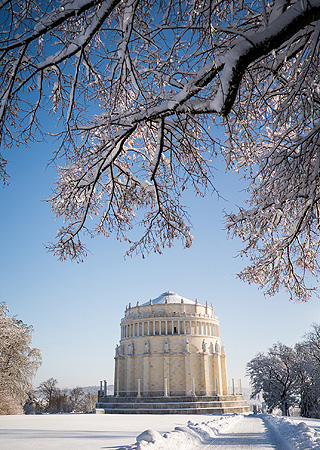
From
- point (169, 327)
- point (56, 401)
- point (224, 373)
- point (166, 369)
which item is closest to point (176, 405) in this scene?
point (166, 369)

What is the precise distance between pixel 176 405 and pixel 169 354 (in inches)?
496

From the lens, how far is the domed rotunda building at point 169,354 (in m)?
54.0

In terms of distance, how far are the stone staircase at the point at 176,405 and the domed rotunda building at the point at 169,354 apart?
1.05m

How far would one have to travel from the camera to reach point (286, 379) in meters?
45.2

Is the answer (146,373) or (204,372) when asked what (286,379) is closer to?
(204,372)

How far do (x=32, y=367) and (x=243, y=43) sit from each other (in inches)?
1138

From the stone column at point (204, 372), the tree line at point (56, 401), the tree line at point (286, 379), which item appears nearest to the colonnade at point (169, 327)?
the stone column at point (204, 372)

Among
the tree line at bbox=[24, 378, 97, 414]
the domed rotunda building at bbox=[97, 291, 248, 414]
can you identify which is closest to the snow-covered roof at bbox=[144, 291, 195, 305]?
the domed rotunda building at bbox=[97, 291, 248, 414]

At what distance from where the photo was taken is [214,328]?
2405 inches

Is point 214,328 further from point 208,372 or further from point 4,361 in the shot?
point 4,361

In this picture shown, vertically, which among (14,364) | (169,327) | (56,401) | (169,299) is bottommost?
(56,401)

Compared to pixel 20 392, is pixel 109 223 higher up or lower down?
higher up

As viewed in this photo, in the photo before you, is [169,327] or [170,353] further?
[169,327]

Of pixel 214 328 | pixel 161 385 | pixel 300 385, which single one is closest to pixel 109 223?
pixel 300 385
